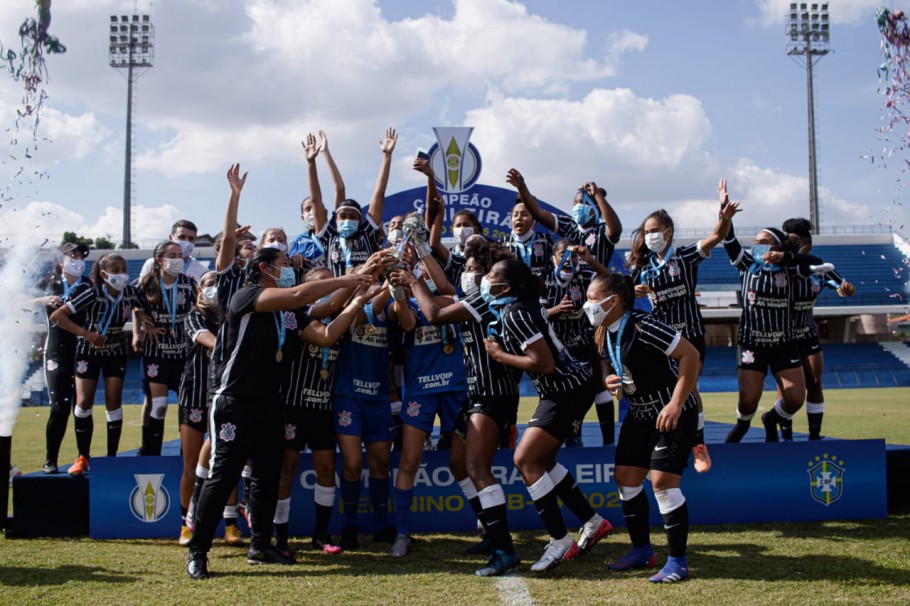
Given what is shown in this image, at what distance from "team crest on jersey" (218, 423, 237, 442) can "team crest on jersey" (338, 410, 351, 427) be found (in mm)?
933

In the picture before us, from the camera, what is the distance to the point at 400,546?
5.72m

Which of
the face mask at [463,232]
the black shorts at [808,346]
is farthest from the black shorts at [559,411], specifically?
the black shorts at [808,346]

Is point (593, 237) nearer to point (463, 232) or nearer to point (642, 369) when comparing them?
point (463, 232)

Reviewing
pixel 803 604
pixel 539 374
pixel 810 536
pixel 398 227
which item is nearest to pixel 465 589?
pixel 539 374

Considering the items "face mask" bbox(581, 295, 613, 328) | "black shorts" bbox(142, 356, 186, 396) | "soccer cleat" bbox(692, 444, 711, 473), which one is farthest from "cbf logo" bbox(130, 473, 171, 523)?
"soccer cleat" bbox(692, 444, 711, 473)

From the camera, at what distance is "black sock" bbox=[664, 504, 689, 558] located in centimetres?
484

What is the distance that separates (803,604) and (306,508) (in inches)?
148

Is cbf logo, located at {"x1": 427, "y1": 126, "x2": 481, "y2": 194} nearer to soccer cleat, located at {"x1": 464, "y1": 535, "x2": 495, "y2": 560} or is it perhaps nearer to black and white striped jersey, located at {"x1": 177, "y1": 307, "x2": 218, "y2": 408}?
black and white striped jersey, located at {"x1": 177, "y1": 307, "x2": 218, "y2": 408}

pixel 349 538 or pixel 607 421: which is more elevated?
pixel 607 421

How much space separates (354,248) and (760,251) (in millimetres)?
3698

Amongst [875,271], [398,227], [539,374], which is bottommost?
[539,374]

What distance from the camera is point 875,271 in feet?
144

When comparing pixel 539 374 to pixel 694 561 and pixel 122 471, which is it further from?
pixel 122 471

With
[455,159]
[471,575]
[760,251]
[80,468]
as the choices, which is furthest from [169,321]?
[760,251]
